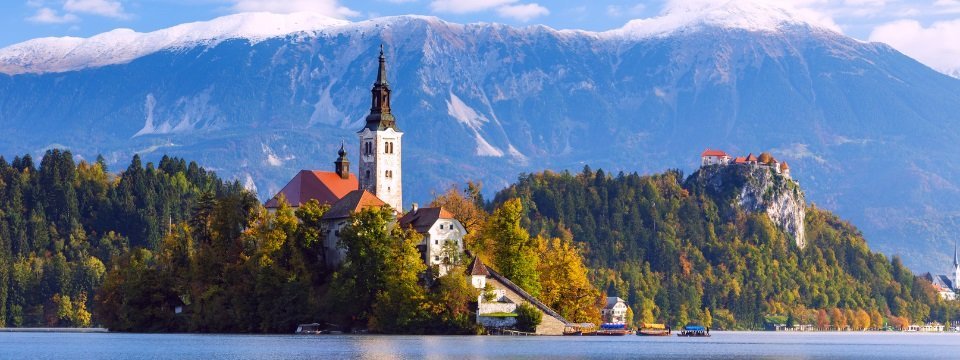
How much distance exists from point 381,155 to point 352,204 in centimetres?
1811

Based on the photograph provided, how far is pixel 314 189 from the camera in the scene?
576 feet

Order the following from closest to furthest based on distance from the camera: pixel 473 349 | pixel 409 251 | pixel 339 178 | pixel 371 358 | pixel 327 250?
pixel 371 358 < pixel 473 349 < pixel 409 251 < pixel 327 250 < pixel 339 178

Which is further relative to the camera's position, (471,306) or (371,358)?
(471,306)

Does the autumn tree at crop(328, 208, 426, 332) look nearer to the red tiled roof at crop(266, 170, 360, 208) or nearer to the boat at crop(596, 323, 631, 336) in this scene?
the red tiled roof at crop(266, 170, 360, 208)

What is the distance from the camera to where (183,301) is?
167625mm

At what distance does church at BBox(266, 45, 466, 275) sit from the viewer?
160875mm

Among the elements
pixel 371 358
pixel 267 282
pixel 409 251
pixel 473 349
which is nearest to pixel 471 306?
pixel 409 251

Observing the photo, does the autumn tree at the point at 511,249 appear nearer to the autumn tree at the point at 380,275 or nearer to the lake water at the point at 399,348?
the lake water at the point at 399,348

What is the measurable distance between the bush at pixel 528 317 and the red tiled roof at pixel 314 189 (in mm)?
25949

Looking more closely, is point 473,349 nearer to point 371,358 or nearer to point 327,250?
point 371,358

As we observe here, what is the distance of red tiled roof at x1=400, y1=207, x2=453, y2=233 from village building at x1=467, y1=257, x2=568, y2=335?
5.95 m

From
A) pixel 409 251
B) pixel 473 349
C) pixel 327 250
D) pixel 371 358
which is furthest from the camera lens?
pixel 327 250

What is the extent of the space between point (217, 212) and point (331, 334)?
65.6ft

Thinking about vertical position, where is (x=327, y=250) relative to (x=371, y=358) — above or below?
above
